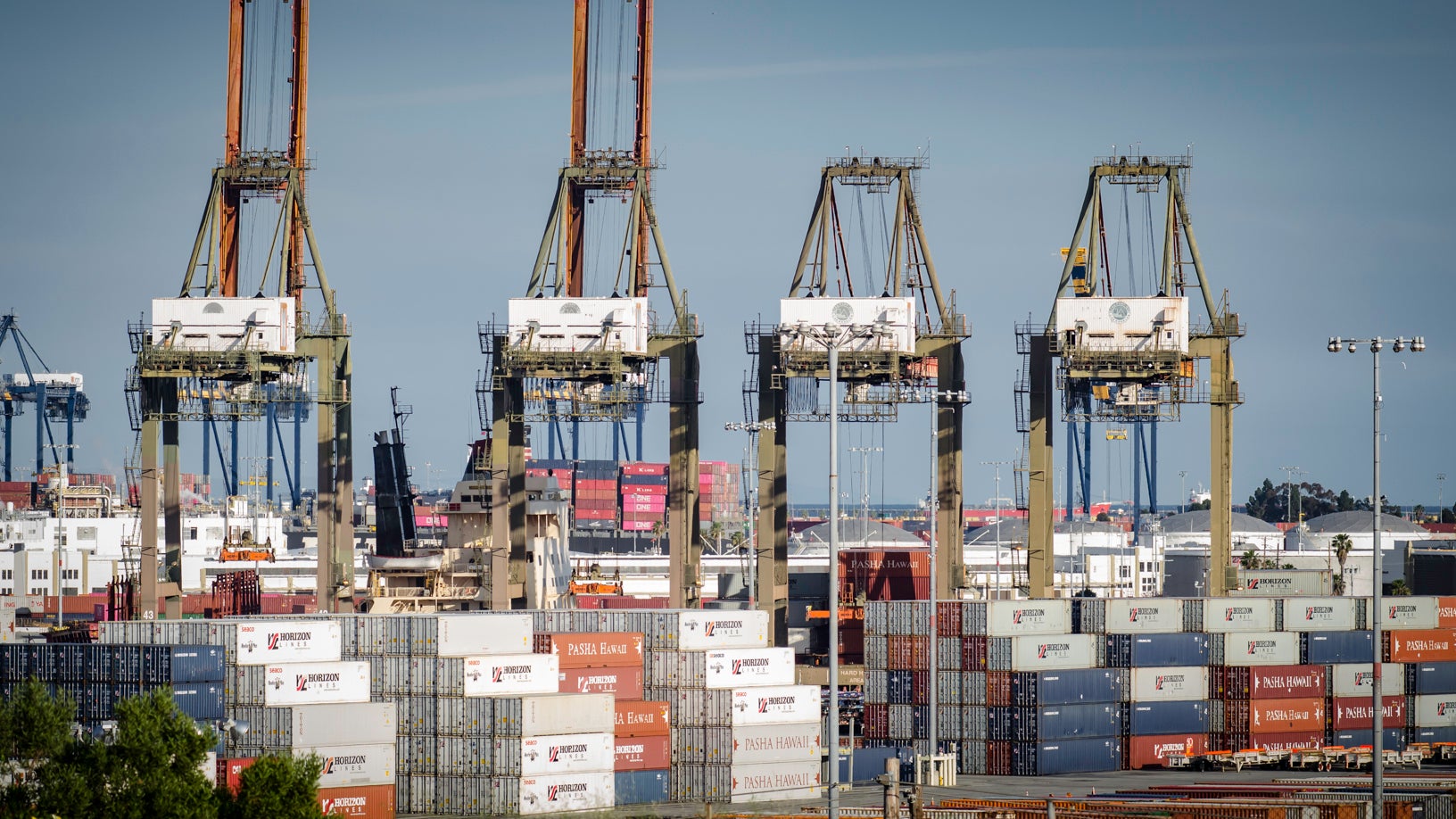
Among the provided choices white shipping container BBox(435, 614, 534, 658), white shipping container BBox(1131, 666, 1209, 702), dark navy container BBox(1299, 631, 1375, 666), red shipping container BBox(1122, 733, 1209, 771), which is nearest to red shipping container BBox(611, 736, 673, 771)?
white shipping container BBox(435, 614, 534, 658)

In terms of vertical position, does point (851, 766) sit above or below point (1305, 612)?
below

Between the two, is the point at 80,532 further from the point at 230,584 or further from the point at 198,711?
the point at 198,711

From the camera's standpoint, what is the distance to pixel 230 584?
266ft

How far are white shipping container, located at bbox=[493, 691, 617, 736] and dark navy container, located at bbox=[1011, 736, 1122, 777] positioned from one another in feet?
53.8

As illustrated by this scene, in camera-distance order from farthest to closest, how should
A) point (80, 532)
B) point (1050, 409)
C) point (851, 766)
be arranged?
point (80, 532) → point (1050, 409) → point (851, 766)

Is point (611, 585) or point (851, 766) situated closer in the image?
point (851, 766)

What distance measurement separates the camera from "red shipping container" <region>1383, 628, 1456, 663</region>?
2638 inches

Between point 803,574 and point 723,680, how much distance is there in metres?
55.4

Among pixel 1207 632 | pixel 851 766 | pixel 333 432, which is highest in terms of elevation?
pixel 333 432

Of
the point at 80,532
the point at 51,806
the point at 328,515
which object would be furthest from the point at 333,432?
the point at 80,532

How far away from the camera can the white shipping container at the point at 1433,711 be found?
66.2 m

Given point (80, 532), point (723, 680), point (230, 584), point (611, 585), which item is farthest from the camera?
point (80, 532)

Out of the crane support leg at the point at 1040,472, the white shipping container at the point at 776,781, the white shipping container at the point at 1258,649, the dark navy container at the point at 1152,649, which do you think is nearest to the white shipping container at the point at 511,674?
the white shipping container at the point at 776,781

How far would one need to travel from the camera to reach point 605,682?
5259 centimetres
